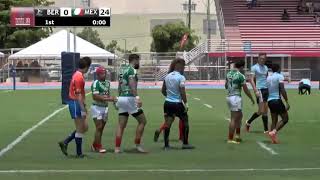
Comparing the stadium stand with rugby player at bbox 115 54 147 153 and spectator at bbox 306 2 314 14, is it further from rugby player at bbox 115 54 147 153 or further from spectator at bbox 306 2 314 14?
rugby player at bbox 115 54 147 153

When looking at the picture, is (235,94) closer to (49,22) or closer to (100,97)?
(100,97)

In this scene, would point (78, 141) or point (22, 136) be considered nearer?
point (78, 141)

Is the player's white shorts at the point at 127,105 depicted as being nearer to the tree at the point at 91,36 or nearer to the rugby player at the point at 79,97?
the rugby player at the point at 79,97

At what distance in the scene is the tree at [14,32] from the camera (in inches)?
3022

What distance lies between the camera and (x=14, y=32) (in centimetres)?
7862

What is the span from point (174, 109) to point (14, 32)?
6750cm

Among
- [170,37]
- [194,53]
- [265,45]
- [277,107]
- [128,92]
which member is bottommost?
A: [277,107]

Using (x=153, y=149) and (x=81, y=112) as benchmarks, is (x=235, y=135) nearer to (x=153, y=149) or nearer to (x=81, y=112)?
(x=153, y=149)

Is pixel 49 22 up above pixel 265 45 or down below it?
above

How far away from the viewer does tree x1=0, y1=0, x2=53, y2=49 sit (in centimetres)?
7675

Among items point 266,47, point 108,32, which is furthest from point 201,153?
point 108,32

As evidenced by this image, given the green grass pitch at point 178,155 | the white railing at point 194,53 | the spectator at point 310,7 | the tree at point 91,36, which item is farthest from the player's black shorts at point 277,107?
the tree at point 91,36

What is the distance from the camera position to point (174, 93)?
13.5m
